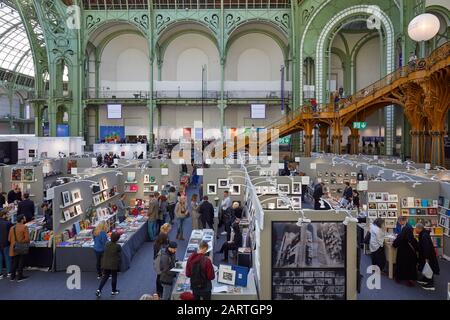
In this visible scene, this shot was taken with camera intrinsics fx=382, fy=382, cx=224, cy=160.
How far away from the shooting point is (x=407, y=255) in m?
8.42

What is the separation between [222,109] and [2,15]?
28570 millimetres

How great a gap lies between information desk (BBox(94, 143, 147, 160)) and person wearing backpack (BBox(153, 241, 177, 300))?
23802mm

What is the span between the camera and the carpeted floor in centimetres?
784

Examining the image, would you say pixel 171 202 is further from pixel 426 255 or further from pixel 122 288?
pixel 426 255

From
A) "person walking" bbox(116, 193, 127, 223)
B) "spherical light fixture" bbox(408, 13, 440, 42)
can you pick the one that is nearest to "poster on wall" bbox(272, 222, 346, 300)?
"person walking" bbox(116, 193, 127, 223)

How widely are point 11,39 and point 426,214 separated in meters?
51.1

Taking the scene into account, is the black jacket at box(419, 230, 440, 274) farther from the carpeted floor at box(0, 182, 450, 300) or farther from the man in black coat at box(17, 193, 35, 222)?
the man in black coat at box(17, 193, 35, 222)

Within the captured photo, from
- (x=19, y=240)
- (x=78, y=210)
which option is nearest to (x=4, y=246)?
(x=19, y=240)

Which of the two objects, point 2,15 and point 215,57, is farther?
point 2,15

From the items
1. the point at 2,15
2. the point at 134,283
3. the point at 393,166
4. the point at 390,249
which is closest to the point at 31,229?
the point at 134,283

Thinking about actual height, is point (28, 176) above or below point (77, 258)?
above

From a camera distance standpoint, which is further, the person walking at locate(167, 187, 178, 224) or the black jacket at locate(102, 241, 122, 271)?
the person walking at locate(167, 187, 178, 224)

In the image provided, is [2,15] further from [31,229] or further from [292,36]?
[31,229]

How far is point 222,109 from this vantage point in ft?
113
